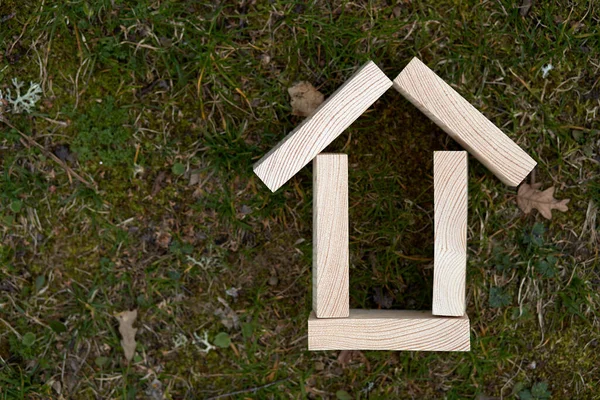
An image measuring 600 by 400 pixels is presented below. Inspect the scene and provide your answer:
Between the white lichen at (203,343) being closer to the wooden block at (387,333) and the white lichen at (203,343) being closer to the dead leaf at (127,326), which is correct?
the dead leaf at (127,326)

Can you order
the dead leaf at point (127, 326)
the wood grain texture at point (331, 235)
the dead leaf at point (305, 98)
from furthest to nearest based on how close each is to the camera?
the dead leaf at point (127, 326)
the dead leaf at point (305, 98)
the wood grain texture at point (331, 235)

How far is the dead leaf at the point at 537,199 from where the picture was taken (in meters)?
2.54

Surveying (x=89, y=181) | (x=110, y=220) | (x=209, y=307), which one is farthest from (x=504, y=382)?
(x=89, y=181)

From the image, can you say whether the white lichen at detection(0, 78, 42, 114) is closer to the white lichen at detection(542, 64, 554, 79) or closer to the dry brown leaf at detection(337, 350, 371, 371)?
the dry brown leaf at detection(337, 350, 371, 371)

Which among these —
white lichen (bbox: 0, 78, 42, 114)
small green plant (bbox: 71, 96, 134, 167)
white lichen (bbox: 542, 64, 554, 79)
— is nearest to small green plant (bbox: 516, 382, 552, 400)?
white lichen (bbox: 542, 64, 554, 79)

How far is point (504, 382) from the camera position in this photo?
2598 mm

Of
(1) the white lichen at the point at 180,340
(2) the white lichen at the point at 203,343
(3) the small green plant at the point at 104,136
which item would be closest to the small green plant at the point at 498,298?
(2) the white lichen at the point at 203,343

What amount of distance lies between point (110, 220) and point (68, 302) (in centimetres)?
44

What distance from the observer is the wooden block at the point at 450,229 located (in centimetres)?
221

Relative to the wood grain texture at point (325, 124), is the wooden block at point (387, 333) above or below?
below

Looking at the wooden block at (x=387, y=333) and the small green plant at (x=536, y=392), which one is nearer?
the wooden block at (x=387, y=333)

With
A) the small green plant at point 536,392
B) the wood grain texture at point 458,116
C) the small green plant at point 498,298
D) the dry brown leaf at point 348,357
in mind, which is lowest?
the small green plant at point 536,392

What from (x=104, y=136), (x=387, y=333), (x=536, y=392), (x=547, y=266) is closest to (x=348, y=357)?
(x=387, y=333)

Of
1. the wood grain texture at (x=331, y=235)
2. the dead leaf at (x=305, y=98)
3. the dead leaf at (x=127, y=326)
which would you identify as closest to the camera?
the wood grain texture at (x=331, y=235)
